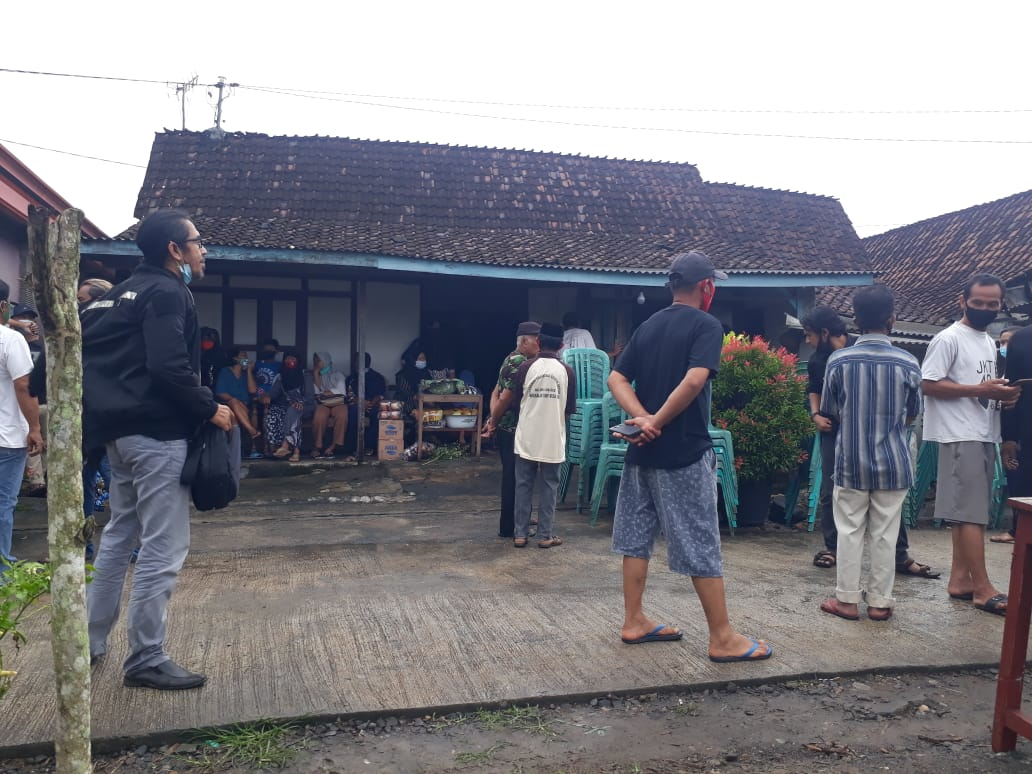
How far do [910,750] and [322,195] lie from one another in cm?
1025

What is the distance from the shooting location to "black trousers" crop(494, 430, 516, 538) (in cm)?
629

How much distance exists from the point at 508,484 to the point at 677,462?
284 cm

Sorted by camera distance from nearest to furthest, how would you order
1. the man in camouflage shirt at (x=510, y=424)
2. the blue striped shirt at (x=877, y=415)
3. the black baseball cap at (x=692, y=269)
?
the black baseball cap at (x=692, y=269) → the blue striped shirt at (x=877, y=415) → the man in camouflage shirt at (x=510, y=424)

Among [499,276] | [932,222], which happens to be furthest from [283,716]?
[932,222]

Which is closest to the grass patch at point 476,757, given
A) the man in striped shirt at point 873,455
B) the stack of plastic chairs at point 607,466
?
the man in striped shirt at point 873,455

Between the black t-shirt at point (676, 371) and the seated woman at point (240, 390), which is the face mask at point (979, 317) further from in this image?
the seated woman at point (240, 390)

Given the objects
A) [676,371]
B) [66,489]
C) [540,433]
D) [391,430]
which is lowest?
[391,430]

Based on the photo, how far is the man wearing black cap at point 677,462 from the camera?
11.8ft

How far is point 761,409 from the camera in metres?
6.64

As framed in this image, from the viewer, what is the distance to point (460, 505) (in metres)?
7.76

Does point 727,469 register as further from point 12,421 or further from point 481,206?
point 481,206

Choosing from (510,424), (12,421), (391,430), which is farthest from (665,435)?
(391,430)

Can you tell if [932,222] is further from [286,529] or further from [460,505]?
[286,529]

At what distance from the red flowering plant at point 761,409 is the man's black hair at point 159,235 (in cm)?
437
